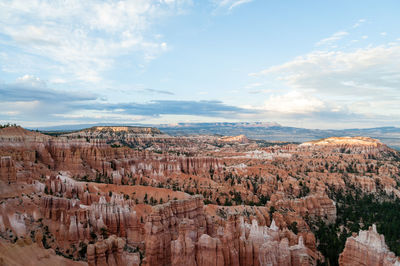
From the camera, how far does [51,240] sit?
25781mm

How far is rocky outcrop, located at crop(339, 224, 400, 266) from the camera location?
838 inches

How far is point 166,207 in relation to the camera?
88.5ft

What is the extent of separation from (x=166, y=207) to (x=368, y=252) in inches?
659

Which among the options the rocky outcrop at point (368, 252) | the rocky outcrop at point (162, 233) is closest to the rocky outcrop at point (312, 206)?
the rocky outcrop at point (368, 252)

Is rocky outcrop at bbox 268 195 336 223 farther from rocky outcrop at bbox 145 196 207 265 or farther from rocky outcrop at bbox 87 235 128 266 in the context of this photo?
rocky outcrop at bbox 87 235 128 266

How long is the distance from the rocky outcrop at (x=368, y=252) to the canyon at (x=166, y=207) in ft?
0.26

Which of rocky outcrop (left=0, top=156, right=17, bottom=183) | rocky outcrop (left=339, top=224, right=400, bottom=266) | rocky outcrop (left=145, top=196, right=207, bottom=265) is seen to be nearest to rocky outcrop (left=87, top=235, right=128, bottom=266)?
rocky outcrop (left=145, top=196, right=207, bottom=265)

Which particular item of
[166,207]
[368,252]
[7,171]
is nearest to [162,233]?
[166,207]

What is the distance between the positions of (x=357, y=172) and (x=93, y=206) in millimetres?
69567

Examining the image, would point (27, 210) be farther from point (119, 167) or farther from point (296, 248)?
point (119, 167)

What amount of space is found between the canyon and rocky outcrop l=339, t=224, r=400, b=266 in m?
0.08

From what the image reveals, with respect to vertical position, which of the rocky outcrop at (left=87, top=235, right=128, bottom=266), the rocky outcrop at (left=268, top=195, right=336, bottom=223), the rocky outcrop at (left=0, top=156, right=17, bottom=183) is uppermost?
the rocky outcrop at (left=0, top=156, right=17, bottom=183)

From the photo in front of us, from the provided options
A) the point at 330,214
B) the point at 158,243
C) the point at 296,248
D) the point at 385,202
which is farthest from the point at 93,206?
the point at 385,202

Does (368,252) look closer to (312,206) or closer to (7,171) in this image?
(312,206)
